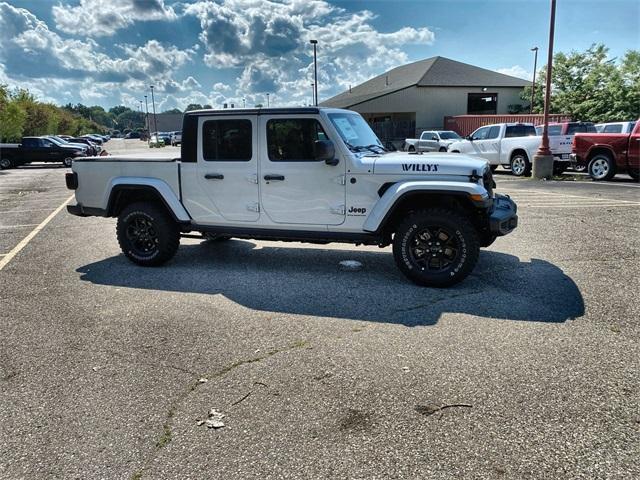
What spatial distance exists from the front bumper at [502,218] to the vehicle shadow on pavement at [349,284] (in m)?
0.61

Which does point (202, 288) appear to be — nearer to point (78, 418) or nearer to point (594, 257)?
point (78, 418)

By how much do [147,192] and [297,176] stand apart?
2143mm

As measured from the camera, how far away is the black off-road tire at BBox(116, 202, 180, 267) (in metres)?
6.42

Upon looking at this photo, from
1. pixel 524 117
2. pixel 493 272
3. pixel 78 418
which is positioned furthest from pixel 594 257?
pixel 524 117

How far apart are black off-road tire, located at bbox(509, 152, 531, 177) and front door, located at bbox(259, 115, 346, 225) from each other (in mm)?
13746

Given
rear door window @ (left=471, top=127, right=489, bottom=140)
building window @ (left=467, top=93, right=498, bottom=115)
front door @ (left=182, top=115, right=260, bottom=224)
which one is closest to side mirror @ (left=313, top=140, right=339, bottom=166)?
front door @ (left=182, top=115, right=260, bottom=224)

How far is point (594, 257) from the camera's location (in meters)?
6.50

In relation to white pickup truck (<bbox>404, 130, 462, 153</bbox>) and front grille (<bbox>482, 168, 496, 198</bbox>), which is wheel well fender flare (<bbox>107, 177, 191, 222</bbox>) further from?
white pickup truck (<bbox>404, 130, 462, 153</bbox>)

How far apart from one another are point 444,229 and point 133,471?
3.71m

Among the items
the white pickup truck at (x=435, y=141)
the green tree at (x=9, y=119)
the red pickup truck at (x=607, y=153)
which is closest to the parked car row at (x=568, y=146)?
the red pickup truck at (x=607, y=153)

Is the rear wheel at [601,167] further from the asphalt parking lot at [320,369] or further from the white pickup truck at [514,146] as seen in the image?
the asphalt parking lot at [320,369]

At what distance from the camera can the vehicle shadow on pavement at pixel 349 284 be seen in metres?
4.77

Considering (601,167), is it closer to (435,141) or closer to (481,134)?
(481,134)

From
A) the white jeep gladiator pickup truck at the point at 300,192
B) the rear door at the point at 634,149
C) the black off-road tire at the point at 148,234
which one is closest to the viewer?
the white jeep gladiator pickup truck at the point at 300,192
